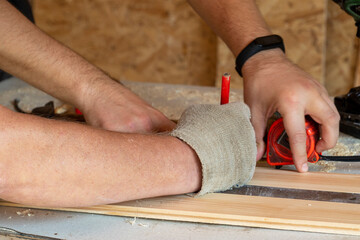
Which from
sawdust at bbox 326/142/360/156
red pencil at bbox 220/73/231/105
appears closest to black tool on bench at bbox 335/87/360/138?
sawdust at bbox 326/142/360/156

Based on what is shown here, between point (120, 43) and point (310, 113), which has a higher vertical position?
point (120, 43)

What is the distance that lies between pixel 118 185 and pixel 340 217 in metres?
0.48

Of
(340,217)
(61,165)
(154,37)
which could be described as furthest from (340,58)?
(61,165)

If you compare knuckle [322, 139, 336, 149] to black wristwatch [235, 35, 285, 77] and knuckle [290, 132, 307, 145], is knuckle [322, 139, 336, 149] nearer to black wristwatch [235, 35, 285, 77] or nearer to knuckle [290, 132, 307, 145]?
knuckle [290, 132, 307, 145]

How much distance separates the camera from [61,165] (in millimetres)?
1007

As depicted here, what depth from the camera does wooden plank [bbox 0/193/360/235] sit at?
105 centimetres

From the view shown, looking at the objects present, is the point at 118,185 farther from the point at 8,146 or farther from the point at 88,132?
the point at 8,146

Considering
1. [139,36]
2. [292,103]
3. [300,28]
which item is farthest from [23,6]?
[300,28]

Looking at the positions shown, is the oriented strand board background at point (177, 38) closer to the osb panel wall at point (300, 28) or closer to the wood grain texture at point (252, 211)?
the osb panel wall at point (300, 28)

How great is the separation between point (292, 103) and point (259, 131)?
0.15m

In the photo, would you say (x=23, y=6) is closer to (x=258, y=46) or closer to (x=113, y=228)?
(x=258, y=46)

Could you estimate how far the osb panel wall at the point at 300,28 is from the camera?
3.24m

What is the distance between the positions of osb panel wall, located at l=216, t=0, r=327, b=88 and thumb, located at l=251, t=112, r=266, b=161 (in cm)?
201

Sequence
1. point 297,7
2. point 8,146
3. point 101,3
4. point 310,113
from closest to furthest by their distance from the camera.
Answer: point 8,146 < point 310,113 < point 297,7 < point 101,3
